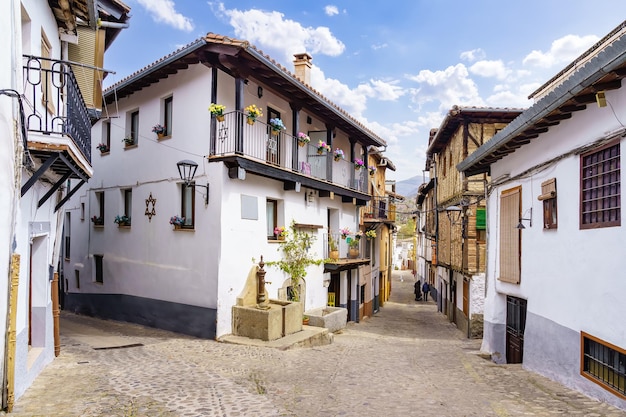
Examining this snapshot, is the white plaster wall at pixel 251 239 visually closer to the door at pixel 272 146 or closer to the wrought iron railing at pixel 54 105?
the door at pixel 272 146

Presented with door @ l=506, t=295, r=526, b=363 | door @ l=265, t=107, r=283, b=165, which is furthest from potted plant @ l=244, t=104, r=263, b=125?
door @ l=506, t=295, r=526, b=363

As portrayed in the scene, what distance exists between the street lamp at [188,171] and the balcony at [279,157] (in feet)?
2.00

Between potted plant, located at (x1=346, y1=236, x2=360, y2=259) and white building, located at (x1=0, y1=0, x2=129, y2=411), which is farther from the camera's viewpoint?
potted plant, located at (x1=346, y1=236, x2=360, y2=259)

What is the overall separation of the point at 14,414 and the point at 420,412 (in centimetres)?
514

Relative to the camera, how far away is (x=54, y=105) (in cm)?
866

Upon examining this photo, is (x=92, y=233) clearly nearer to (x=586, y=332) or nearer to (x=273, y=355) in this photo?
(x=273, y=355)

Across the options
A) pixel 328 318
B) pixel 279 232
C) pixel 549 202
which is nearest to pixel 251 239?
pixel 279 232

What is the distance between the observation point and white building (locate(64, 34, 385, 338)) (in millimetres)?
12398

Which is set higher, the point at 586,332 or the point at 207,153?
the point at 207,153

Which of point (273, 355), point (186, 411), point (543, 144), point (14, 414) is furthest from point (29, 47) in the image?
point (543, 144)

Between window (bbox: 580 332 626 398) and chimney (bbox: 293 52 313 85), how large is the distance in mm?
13541

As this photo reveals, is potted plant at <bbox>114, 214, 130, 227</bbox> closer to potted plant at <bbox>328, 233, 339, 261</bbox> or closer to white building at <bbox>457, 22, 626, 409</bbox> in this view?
potted plant at <bbox>328, 233, 339, 261</bbox>

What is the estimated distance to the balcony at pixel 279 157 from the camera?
12445 millimetres

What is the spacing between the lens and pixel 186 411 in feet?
21.3
